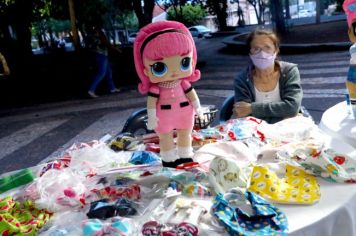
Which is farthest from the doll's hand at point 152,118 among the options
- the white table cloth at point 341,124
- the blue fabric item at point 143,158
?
the white table cloth at point 341,124

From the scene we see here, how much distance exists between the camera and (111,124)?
5422 millimetres

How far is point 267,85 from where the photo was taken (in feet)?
8.83

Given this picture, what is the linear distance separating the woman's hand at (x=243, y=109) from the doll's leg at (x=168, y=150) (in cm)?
98

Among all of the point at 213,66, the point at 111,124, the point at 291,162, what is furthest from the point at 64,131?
the point at 213,66

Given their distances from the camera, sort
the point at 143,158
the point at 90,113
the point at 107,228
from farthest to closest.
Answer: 1. the point at 90,113
2. the point at 143,158
3. the point at 107,228

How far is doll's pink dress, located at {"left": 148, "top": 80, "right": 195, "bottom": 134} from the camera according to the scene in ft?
5.52

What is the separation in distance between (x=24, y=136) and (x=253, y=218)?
4.93 metres

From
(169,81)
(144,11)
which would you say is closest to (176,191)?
(169,81)

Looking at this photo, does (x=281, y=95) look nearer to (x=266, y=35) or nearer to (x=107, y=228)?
(x=266, y=35)

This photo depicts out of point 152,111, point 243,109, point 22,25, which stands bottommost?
point 243,109

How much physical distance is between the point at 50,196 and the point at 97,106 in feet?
17.8

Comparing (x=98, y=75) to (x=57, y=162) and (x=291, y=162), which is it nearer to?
(x=57, y=162)

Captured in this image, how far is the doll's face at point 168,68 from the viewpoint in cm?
162

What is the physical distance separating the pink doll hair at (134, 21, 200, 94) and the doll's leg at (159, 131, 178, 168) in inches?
9.7
